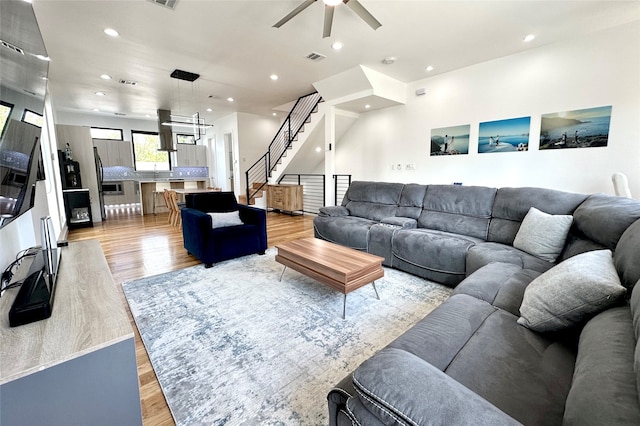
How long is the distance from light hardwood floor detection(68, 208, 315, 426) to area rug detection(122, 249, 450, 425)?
0.21ft

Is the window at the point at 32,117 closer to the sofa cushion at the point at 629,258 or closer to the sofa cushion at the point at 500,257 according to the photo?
the sofa cushion at the point at 629,258

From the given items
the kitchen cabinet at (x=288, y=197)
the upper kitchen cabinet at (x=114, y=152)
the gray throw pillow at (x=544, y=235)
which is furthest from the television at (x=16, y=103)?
the upper kitchen cabinet at (x=114, y=152)

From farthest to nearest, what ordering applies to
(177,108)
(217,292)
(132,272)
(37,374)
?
(177,108) < (132,272) < (217,292) < (37,374)

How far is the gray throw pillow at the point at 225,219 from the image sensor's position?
3.55m

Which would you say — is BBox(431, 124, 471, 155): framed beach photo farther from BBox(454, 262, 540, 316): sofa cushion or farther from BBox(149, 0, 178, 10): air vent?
BBox(149, 0, 178, 10): air vent

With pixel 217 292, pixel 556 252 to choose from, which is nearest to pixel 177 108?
pixel 217 292

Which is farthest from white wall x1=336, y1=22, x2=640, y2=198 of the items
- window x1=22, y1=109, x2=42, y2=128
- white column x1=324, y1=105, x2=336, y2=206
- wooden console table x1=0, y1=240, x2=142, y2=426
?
window x1=22, y1=109, x2=42, y2=128

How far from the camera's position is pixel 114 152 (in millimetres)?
8969

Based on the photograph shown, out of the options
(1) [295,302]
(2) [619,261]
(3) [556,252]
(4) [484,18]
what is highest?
(4) [484,18]

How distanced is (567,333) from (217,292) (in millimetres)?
2633

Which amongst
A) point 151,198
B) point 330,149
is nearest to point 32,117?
point 330,149

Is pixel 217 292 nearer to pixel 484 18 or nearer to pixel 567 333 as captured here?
pixel 567 333

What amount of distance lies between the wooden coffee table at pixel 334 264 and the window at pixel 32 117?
2040 millimetres

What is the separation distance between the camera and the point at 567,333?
3.95 ft
